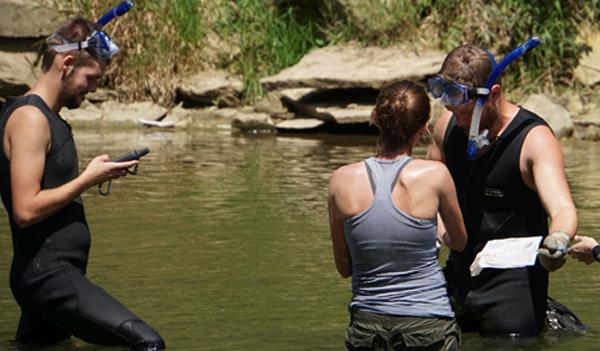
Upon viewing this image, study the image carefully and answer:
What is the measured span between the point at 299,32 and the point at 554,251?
41.4 ft

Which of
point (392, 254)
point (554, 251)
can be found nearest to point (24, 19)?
point (554, 251)

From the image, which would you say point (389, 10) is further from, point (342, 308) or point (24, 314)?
point (24, 314)

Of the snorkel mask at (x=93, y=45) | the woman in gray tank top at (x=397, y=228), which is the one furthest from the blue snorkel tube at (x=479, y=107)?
the snorkel mask at (x=93, y=45)

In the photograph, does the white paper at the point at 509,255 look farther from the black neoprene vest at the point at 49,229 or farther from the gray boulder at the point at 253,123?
the gray boulder at the point at 253,123

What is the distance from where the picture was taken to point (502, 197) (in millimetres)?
6168

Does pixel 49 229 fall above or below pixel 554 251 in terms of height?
below

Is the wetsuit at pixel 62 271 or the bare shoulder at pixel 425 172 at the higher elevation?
the bare shoulder at pixel 425 172

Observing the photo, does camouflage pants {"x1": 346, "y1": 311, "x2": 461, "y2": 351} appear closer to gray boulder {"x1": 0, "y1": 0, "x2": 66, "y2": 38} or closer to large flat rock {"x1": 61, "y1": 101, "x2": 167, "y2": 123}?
large flat rock {"x1": 61, "y1": 101, "x2": 167, "y2": 123}

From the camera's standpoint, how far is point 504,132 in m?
6.14

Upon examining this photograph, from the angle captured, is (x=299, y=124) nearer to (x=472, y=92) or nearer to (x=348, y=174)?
(x=472, y=92)

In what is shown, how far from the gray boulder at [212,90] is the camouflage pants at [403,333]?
12.3 metres

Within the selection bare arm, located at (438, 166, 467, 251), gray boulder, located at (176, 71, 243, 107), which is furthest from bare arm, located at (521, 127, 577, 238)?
gray boulder, located at (176, 71, 243, 107)

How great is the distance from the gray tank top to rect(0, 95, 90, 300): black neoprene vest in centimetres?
143

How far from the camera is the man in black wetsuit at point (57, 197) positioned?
18.2 ft
